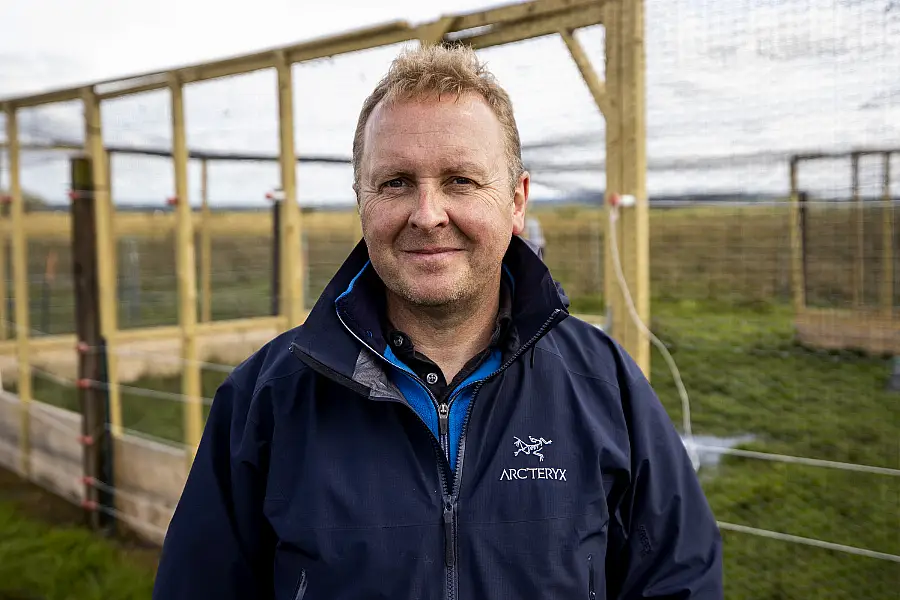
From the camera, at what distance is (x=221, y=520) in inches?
64.0

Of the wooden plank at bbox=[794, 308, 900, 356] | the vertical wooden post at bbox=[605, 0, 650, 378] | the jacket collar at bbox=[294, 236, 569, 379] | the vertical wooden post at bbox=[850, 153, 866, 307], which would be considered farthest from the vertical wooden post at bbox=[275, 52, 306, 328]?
the wooden plank at bbox=[794, 308, 900, 356]

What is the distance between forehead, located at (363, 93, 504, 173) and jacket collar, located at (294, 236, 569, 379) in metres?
0.25

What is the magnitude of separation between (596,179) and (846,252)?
6.48 meters

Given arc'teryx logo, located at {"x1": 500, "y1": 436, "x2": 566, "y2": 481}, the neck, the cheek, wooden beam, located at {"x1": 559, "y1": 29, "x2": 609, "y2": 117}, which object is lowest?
arc'teryx logo, located at {"x1": 500, "y1": 436, "x2": 566, "y2": 481}

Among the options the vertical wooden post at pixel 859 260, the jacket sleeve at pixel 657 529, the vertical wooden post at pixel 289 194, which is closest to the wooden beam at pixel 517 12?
the vertical wooden post at pixel 289 194

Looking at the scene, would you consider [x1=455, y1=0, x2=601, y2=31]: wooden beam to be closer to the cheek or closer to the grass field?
the cheek

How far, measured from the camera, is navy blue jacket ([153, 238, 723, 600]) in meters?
1.50

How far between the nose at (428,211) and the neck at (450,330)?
19cm

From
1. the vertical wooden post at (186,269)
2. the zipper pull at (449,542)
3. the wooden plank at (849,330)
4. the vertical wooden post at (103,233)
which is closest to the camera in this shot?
the zipper pull at (449,542)

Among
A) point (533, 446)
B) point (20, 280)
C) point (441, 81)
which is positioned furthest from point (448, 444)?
point (20, 280)

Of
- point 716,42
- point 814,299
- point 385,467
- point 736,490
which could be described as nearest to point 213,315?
point 814,299

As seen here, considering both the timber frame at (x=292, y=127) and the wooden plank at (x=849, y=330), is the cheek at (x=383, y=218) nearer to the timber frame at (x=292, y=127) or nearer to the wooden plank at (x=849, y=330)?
the timber frame at (x=292, y=127)

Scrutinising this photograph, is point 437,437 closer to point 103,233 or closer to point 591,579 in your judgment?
point 591,579

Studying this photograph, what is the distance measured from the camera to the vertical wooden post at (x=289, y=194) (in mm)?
4062
